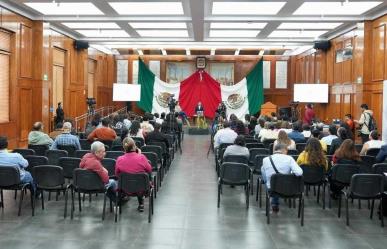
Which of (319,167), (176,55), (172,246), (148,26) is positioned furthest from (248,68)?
(172,246)

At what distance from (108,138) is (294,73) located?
51.8 ft

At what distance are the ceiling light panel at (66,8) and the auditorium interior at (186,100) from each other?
37 mm

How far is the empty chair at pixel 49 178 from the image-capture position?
632 centimetres

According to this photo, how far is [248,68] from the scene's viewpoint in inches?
952

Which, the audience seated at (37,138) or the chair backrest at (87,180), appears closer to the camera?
the chair backrest at (87,180)

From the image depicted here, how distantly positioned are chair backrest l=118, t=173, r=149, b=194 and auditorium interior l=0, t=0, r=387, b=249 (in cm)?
19

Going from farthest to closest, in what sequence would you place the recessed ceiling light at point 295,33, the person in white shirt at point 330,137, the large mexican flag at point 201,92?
the large mexican flag at point 201,92 < the recessed ceiling light at point 295,33 < the person in white shirt at point 330,137

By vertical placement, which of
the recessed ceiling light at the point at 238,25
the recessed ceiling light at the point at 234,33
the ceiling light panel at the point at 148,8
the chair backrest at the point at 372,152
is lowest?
the chair backrest at the point at 372,152

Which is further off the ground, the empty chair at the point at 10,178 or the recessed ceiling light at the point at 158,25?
the recessed ceiling light at the point at 158,25

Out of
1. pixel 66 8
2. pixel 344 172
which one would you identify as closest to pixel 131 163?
pixel 344 172

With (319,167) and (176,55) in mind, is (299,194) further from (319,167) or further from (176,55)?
(176,55)

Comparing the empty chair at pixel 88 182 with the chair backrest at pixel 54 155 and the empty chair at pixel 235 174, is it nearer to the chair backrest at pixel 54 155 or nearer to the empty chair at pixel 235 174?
the chair backrest at pixel 54 155

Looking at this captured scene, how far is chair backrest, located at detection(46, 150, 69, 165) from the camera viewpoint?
7758mm

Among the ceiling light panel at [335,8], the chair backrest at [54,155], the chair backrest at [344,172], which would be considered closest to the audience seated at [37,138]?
the chair backrest at [54,155]
